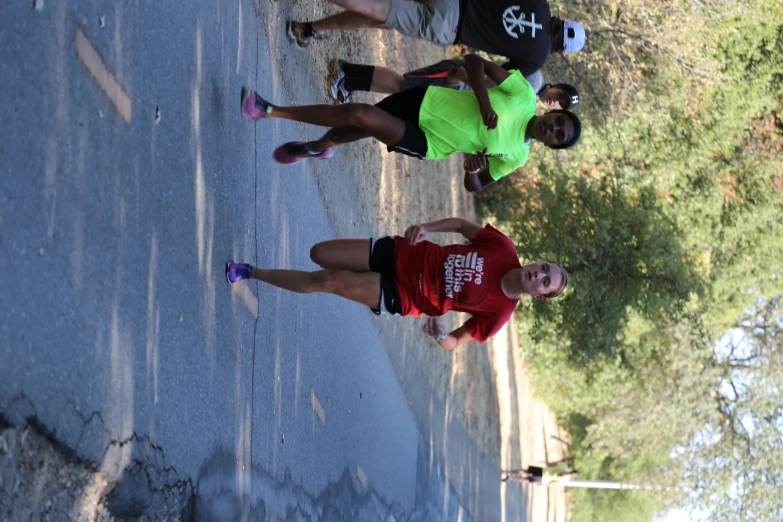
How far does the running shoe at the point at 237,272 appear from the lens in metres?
5.14

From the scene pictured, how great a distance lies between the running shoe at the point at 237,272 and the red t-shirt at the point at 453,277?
97cm

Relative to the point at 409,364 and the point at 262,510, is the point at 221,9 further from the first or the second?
the point at 409,364

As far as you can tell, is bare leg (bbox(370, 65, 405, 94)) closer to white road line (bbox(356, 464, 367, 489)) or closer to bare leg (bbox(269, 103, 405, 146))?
bare leg (bbox(269, 103, 405, 146))

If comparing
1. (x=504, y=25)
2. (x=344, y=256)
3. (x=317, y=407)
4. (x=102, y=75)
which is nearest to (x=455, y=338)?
(x=344, y=256)

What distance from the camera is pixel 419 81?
6.71 metres

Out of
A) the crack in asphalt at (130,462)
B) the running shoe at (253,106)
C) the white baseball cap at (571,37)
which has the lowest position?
the crack in asphalt at (130,462)

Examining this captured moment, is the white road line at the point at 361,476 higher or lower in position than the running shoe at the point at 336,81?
lower

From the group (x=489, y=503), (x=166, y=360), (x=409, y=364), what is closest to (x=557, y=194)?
(x=409, y=364)

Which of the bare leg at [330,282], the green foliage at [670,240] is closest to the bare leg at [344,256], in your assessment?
the bare leg at [330,282]

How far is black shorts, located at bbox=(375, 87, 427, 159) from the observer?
219 inches

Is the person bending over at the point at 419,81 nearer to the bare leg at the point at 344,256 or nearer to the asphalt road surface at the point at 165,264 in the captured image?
the asphalt road surface at the point at 165,264

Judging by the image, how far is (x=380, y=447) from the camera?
8414 mm

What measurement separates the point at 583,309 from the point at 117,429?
11.3 meters

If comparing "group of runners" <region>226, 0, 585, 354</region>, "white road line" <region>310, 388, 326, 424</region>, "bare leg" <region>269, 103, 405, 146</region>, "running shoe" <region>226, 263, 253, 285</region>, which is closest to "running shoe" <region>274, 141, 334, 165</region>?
"group of runners" <region>226, 0, 585, 354</region>
